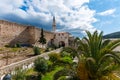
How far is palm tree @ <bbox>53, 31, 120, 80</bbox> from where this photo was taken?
13.5m

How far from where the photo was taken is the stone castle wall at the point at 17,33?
4181 cm

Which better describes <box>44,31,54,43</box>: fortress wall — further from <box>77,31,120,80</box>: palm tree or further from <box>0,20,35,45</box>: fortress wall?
<box>77,31,120,80</box>: palm tree

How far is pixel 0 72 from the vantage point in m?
21.9

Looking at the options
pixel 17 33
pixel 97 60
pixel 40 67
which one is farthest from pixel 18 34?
pixel 97 60

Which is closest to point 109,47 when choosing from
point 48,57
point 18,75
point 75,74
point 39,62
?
point 75,74

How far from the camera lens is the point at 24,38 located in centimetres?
4997

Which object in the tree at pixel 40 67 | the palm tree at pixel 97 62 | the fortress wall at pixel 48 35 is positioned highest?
the fortress wall at pixel 48 35

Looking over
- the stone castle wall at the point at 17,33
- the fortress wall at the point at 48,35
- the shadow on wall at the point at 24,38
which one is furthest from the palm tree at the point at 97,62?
the fortress wall at the point at 48,35

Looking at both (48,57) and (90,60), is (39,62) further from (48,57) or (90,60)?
(90,60)

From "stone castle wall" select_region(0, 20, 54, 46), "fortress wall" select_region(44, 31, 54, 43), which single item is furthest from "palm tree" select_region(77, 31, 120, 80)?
"fortress wall" select_region(44, 31, 54, 43)

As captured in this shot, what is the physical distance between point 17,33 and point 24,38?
3.08m

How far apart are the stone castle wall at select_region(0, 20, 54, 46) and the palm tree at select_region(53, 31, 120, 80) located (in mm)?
28831

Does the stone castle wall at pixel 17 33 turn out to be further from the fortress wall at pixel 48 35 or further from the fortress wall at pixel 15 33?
the fortress wall at pixel 48 35

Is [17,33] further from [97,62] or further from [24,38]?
[97,62]
